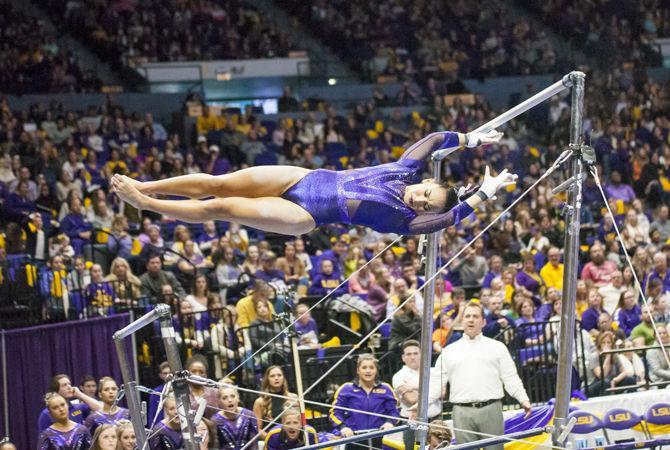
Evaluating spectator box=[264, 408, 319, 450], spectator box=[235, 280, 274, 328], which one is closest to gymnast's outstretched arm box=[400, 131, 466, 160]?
spectator box=[264, 408, 319, 450]

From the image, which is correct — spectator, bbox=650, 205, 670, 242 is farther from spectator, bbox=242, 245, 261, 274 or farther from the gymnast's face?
the gymnast's face

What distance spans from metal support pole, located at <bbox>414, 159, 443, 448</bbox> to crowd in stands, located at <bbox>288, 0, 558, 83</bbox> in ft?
46.7

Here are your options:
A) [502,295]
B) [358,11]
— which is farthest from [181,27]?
[502,295]

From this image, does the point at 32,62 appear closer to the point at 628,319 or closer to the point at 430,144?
the point at 628,319

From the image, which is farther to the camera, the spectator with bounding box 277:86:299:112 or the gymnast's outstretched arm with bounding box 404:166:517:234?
the spectator with bounding box 277:86:299:112

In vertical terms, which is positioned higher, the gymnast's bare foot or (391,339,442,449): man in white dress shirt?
the gymnast's bare foot

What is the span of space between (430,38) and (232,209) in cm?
1678

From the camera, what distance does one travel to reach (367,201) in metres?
5.77

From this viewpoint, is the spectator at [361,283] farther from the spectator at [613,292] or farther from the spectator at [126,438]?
the spectator at [126,438]

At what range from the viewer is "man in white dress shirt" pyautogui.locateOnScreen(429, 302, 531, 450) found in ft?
26.2

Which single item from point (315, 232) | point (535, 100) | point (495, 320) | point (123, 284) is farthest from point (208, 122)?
point (535, 100)

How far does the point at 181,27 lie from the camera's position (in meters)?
20.1

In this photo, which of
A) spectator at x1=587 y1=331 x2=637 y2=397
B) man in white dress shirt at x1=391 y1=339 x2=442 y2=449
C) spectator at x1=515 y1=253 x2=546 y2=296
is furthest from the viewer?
spectator at x1=515 y1=253 x2=546 y2=296

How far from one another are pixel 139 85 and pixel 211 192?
45.4 feet
